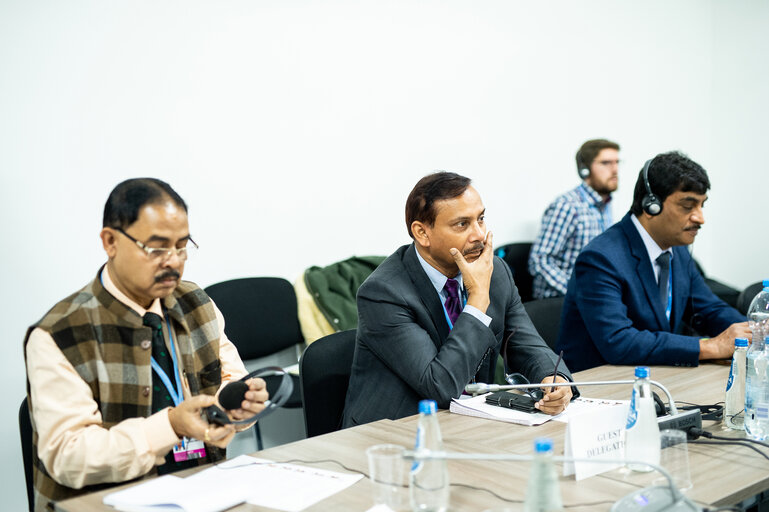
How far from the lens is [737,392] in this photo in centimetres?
188

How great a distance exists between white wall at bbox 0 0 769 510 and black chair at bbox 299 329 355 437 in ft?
4.44

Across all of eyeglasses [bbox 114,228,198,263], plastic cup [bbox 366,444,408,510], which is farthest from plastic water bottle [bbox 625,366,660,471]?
eyeglasses [bbox 114,228,198,263]

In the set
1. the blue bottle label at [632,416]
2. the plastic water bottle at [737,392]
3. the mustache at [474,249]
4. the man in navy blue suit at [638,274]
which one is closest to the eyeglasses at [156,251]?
the mustache at [474,249]

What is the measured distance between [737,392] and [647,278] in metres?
0.97

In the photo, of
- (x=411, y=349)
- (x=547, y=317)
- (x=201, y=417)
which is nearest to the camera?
(x=201, y=417)

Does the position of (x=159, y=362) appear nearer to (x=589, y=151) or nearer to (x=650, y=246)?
(x=650, y=246)

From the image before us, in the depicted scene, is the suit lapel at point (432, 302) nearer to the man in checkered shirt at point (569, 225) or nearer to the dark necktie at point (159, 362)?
the dark necktie at point (159, 362)

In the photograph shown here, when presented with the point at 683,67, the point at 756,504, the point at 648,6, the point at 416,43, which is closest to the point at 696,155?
the point at 683,67

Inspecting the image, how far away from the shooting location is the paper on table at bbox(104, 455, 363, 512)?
1.40 m

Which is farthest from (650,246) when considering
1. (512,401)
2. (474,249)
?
(512,401)

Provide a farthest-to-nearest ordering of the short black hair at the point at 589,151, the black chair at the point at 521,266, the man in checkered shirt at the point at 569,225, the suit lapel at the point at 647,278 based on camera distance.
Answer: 1. the short black hair at the point at 589,151
2. the black chair at the point at 521,266
3. the man in checkered shirt at the point at 569,225
4. the suit lapel at the point at 647,278

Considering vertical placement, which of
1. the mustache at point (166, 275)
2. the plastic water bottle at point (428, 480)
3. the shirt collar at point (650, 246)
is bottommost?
the plastic water bottle at point (428, 480)

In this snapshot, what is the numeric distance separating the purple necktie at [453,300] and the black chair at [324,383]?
0.35 m

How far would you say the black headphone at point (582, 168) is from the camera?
4.89 m
